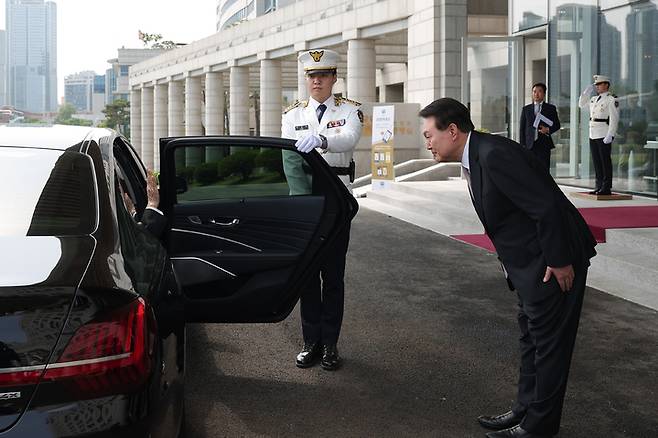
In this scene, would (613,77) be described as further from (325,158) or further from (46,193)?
(46,193)

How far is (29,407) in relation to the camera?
2.26 metres

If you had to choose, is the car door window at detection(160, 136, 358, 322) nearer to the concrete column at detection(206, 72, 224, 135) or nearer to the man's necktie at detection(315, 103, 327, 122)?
the man's necktie at detection(315, 103, 327, 122)

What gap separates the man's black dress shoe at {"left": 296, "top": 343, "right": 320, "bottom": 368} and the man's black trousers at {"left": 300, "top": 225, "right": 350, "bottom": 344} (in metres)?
0.04

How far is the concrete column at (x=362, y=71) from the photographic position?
29812 millimetres

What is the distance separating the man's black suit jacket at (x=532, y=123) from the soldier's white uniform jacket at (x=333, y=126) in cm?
872

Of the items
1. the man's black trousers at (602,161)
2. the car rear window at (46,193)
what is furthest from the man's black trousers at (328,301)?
the man's black trousers at (602,161)

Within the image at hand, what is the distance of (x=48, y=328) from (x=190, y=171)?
112 inches

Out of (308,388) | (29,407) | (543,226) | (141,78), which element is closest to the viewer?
(29,407)

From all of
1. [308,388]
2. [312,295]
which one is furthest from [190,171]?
[308,388]

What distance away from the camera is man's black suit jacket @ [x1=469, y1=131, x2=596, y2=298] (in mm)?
3461

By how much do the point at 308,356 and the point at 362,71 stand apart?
25.4 meters

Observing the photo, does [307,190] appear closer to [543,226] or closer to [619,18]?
[543,226]

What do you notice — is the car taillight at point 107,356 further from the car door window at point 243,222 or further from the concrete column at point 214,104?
the concrete column at point 214,104

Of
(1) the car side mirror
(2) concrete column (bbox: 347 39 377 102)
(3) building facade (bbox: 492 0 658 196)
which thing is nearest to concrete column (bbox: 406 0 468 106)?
(2) concrete column (bbox: 347 39 377 102)
